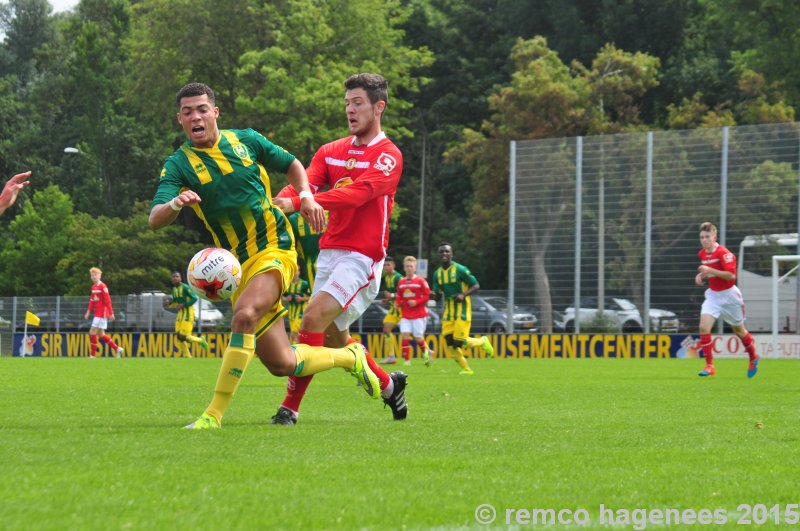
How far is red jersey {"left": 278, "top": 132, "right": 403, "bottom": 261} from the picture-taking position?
28.0 ft

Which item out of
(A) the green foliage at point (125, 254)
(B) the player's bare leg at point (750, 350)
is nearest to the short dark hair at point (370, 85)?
(B) the player's bare leg at point (750, 350)

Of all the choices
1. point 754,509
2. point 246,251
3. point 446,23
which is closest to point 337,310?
point 246,251

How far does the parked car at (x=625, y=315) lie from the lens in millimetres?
30938

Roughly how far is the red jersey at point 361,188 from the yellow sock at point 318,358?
2.53 ft

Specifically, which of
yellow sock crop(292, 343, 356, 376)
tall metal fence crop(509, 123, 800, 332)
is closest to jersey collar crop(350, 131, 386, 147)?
yellow sock crop(292, 343, 356, 376)

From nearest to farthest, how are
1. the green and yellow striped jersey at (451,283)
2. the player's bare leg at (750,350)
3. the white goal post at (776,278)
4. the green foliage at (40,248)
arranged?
the player's bare leg at (750,350)
the green and yellow striped jersey at (451,283)
the white goal post at (776,278)
the green foliage at (40,248)

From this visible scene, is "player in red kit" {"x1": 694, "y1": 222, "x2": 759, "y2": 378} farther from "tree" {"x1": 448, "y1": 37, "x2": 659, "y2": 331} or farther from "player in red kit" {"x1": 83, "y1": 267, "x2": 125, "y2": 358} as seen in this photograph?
"tree" {"x1": 448, "y1": 37, "x2": 659, "y2": 331}

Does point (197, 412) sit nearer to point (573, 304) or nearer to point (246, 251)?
point (246, 251)

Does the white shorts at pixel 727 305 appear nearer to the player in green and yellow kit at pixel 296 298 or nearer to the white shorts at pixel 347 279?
the player in green and yellow kit at pixel 296 298

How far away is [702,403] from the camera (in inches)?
457

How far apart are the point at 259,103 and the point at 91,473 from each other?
41303 millimetres

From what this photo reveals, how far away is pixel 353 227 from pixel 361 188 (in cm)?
39

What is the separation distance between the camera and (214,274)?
746 centimetres

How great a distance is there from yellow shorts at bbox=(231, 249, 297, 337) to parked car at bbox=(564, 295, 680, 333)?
2368 centimetres
